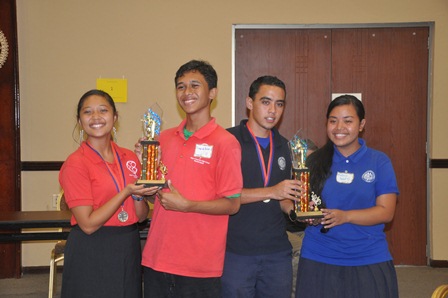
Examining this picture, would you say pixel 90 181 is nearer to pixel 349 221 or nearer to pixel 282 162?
pixel 282 162

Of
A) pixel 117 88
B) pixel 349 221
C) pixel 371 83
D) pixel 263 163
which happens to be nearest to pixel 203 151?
pixel 263 163

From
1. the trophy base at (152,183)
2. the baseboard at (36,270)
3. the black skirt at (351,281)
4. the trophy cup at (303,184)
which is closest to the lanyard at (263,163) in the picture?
the trophy cup at (303,184)

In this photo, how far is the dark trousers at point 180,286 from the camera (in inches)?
92.7

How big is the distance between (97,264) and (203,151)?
2.41ft

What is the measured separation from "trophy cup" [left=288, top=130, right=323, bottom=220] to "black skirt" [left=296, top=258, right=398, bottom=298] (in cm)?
24

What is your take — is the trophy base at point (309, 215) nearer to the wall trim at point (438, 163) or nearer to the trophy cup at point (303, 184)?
the trophy cup at point (303, 184)

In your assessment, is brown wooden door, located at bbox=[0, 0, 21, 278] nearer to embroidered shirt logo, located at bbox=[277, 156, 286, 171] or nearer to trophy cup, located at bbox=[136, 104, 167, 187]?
trophy cup, located at bbox=[136, 104, 167, 187]

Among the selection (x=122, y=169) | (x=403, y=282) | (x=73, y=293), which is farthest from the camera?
(x=403, y=282)

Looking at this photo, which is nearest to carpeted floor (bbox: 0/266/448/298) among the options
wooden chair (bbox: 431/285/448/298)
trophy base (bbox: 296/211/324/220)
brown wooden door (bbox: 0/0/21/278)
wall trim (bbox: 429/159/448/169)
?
brown wooden door (bbox: 0/0/21/278)

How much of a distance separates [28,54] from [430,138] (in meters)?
4.61

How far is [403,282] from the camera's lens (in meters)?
5.13

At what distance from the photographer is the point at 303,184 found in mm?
2480

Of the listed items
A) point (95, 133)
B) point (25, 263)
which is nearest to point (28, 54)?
point (25, 263)

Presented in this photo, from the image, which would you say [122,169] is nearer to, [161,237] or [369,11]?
[161,237]
